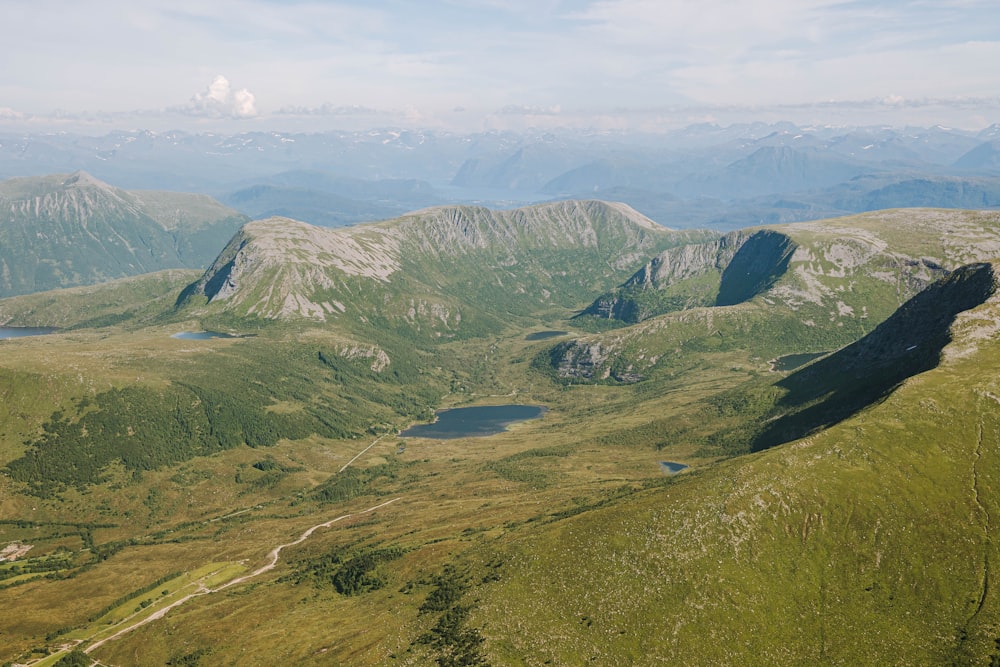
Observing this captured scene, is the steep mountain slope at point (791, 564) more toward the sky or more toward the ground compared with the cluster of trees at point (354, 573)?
more toward the sky

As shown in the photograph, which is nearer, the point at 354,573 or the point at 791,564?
the point at 791,564

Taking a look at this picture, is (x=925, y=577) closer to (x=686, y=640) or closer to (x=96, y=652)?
(x=686, y=640)

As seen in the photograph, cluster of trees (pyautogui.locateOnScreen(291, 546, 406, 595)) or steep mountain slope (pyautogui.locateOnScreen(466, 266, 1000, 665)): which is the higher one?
steep mountain slope (pyautogui.locateOnScreen(466, 266, 1000, 665))

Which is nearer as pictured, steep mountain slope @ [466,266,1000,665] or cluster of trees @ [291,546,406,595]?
steep mountain slope @ [466,266,1000,665]

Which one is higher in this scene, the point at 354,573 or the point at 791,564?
the point at 791,564

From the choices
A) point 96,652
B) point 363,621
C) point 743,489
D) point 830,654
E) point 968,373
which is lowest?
point 96,652

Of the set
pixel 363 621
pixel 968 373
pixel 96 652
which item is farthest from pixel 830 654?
pixel 96 652

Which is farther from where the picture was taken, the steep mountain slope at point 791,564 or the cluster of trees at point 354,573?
the cluster of trees at point 354,573

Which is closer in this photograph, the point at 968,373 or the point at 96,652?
the point at 96,652
